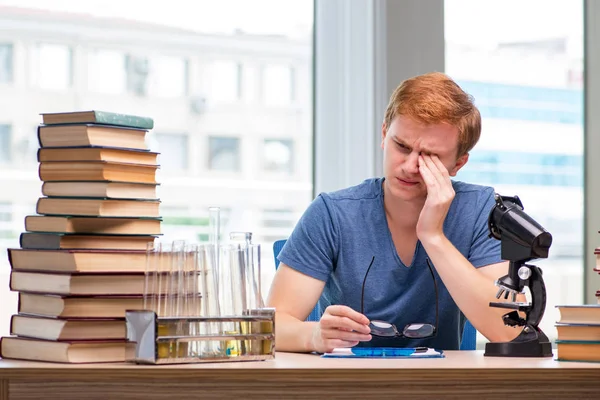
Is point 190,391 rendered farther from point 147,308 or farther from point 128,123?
point 128,123

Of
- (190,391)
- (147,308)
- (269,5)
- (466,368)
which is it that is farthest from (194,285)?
(269,5)

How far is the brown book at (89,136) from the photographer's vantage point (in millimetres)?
1500

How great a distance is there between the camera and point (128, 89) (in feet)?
9.00

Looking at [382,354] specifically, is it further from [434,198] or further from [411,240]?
[411,240]

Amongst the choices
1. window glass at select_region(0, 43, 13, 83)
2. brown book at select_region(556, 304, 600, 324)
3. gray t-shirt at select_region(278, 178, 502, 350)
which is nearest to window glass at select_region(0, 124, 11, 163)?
window glass at select_region(0, 43, 13, 83)

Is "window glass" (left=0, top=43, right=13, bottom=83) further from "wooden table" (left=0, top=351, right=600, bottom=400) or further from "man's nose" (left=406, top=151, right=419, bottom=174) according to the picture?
"wooden table" (left=0, top=351, right=600, bottom=400)

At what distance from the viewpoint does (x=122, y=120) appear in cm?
154

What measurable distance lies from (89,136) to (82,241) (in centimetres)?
18

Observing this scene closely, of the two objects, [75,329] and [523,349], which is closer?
[75,329]

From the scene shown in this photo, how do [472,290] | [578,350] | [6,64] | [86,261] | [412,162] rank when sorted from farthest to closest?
[6,64] < [412,162] < [472,290] < [578,350] < [86,261]

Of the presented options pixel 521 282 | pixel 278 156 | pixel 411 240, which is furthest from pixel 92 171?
pixel 278 156

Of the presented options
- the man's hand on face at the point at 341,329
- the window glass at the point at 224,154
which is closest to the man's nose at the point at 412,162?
the man's hand on face at the point at 341,329

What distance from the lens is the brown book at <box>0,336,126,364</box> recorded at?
1.40 metres

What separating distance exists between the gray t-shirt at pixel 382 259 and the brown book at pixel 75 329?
725mm
